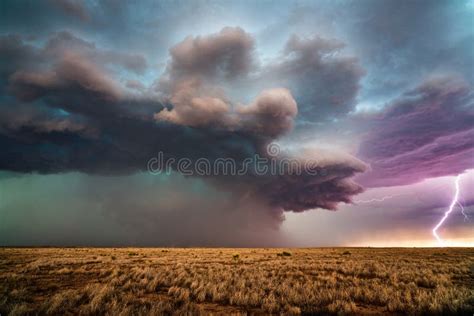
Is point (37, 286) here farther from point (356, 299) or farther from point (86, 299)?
point (356, 299)

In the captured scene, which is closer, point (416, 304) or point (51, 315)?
point (51, 315)

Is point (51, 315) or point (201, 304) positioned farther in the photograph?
point (201, 304)

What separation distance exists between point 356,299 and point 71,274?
18.8 m

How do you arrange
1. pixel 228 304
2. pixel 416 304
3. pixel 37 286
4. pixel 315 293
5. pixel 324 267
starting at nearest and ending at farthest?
1. pixel 416 304
2. pixel 228 304
3. pixel 315 293
4. pixel 37 286
5. pixel 324 267

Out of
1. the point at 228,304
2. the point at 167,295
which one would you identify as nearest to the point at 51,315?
the point at 167,295

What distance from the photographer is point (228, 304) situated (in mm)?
11297

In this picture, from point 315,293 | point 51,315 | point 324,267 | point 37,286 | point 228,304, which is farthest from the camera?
point 324,267

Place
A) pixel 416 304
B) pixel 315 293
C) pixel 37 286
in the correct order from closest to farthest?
pixel 416 304 < pixel 315 293 < pixel 37 286

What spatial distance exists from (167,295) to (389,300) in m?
9.80

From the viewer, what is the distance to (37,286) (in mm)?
14688

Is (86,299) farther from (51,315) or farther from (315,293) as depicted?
(315,293)

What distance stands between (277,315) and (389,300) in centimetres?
523

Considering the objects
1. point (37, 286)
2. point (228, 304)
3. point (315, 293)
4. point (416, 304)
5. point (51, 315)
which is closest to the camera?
point (51, 315)

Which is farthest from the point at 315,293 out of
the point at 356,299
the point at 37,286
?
the point at 37,286
